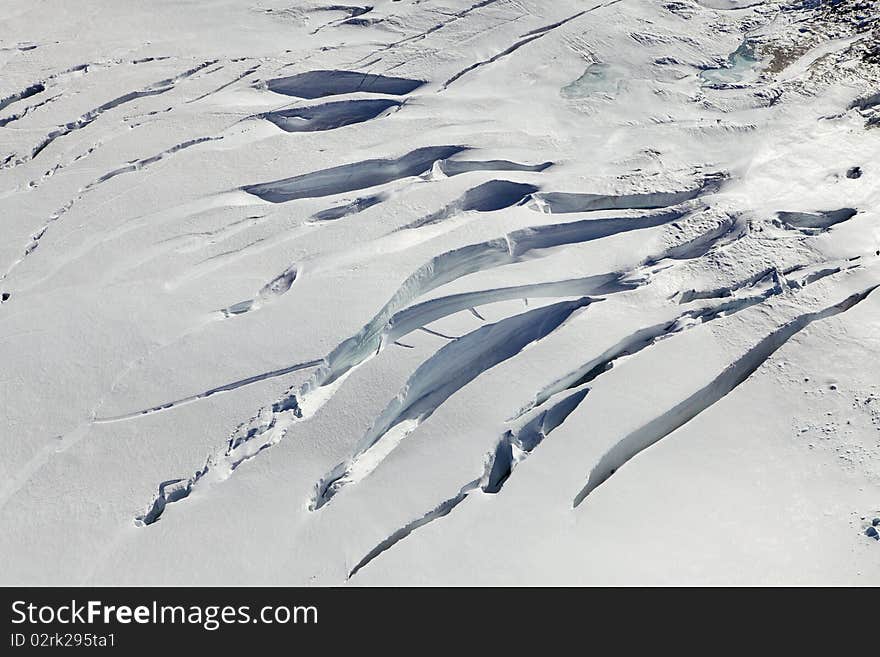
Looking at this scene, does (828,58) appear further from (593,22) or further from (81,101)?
(81,101)

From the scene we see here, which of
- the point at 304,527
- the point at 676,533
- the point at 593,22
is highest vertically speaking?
the point at 593,22

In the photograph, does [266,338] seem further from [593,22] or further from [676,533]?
[593,22]

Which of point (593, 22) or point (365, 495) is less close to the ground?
point (593, 22)

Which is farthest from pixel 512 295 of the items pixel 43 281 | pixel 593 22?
pixel 593 22

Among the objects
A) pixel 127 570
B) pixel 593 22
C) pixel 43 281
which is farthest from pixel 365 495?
pixel 593 22

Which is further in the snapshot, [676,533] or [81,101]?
[81,101]
